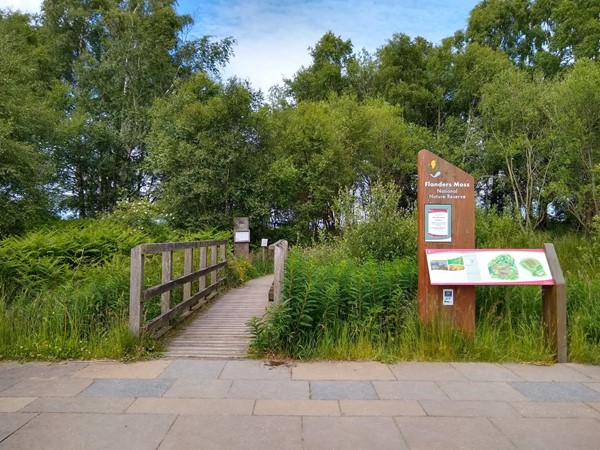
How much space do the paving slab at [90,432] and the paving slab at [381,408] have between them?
1517 millimetres

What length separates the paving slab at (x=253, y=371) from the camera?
4809 millimetres

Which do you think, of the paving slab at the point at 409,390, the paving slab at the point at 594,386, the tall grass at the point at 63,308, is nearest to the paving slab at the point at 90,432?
the tall grass at the point at 63,308

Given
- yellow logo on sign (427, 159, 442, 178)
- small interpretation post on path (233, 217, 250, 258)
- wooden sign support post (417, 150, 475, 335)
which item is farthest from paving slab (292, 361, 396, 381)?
small interpretation post on path (233, 217, 250, 258)

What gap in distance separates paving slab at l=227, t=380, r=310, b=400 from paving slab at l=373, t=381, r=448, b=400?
2.45 ft

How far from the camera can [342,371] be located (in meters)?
5.03

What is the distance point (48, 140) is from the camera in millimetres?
21047

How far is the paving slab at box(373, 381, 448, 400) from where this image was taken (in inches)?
167

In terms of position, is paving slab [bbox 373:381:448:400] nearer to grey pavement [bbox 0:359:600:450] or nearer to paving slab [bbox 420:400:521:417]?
grey pavement [bbox 0:359:600:450]

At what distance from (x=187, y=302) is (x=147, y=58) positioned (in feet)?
69.3

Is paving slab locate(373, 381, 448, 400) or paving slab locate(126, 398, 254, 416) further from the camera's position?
paving slab locate(373, 381, 448, 400)

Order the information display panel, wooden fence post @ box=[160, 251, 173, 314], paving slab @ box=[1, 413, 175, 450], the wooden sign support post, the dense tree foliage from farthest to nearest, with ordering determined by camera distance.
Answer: the dense tree foliage
wooden fence post @ box=[160, 251, 173, 314]
the wooden sign support post
the information display panel
paving slab @ box=[1, 413, 175, 450]

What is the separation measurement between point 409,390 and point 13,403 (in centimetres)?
369

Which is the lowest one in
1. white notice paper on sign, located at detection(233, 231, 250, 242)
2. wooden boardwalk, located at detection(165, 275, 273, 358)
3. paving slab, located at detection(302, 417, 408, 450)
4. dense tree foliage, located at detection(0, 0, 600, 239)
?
paving slab, located at detection(302, 417, 408, 450)

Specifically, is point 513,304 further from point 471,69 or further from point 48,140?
point 471,69
